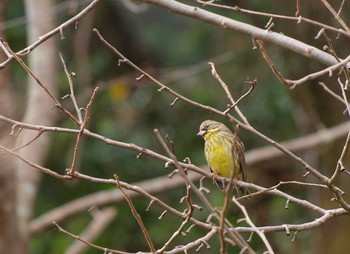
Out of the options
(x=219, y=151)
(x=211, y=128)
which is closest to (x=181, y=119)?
(x=211, y=128)

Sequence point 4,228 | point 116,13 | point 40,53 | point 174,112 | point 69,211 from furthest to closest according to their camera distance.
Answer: point 116,13
point 174,112
point 40,53
point 69,211
point 4,228

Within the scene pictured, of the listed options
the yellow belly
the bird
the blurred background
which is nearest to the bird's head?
the bird

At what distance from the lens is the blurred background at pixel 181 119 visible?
8.56 meters

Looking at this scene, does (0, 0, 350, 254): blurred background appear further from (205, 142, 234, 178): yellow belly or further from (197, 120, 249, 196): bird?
(205, 142, 234, 178): yellow belly

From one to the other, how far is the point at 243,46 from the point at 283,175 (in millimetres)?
1384

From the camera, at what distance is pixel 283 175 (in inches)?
367

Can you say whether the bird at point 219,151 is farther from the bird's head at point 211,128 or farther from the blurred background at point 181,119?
the blurred background at point 181,119

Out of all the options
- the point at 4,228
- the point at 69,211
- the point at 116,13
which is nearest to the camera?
the point at 4,228

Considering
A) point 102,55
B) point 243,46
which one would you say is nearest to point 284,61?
point 243,46

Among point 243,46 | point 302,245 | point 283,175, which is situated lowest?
point 302,245

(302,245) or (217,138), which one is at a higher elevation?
(217,138)

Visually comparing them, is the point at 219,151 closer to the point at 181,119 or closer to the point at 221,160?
the point at 221,160

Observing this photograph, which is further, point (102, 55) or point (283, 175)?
point (102, 55)

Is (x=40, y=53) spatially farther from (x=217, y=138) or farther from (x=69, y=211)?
(x=217, y=138)
